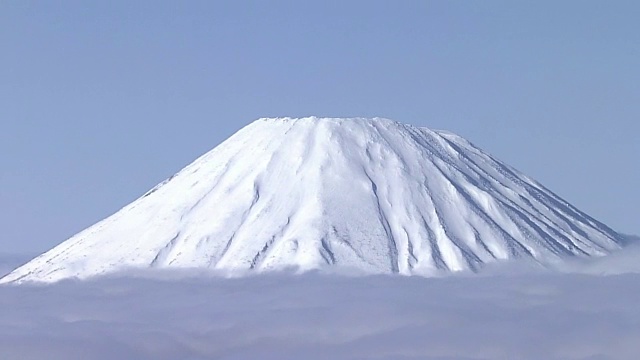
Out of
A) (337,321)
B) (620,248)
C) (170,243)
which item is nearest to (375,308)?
(337,321)

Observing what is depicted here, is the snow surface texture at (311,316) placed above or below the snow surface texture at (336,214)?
below

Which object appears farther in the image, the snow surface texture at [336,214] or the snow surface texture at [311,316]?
the snow surface texture at [336,214]

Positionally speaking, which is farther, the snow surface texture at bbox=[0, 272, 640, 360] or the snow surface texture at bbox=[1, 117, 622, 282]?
the snow surface texture at bbox=[1, 117, 622, 282]

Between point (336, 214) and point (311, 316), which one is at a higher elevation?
point (336, 214)

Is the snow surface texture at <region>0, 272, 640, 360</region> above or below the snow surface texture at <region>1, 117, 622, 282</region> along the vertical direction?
below

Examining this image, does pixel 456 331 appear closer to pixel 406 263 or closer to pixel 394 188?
pixel 406 263

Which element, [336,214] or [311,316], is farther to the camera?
[336,214]
